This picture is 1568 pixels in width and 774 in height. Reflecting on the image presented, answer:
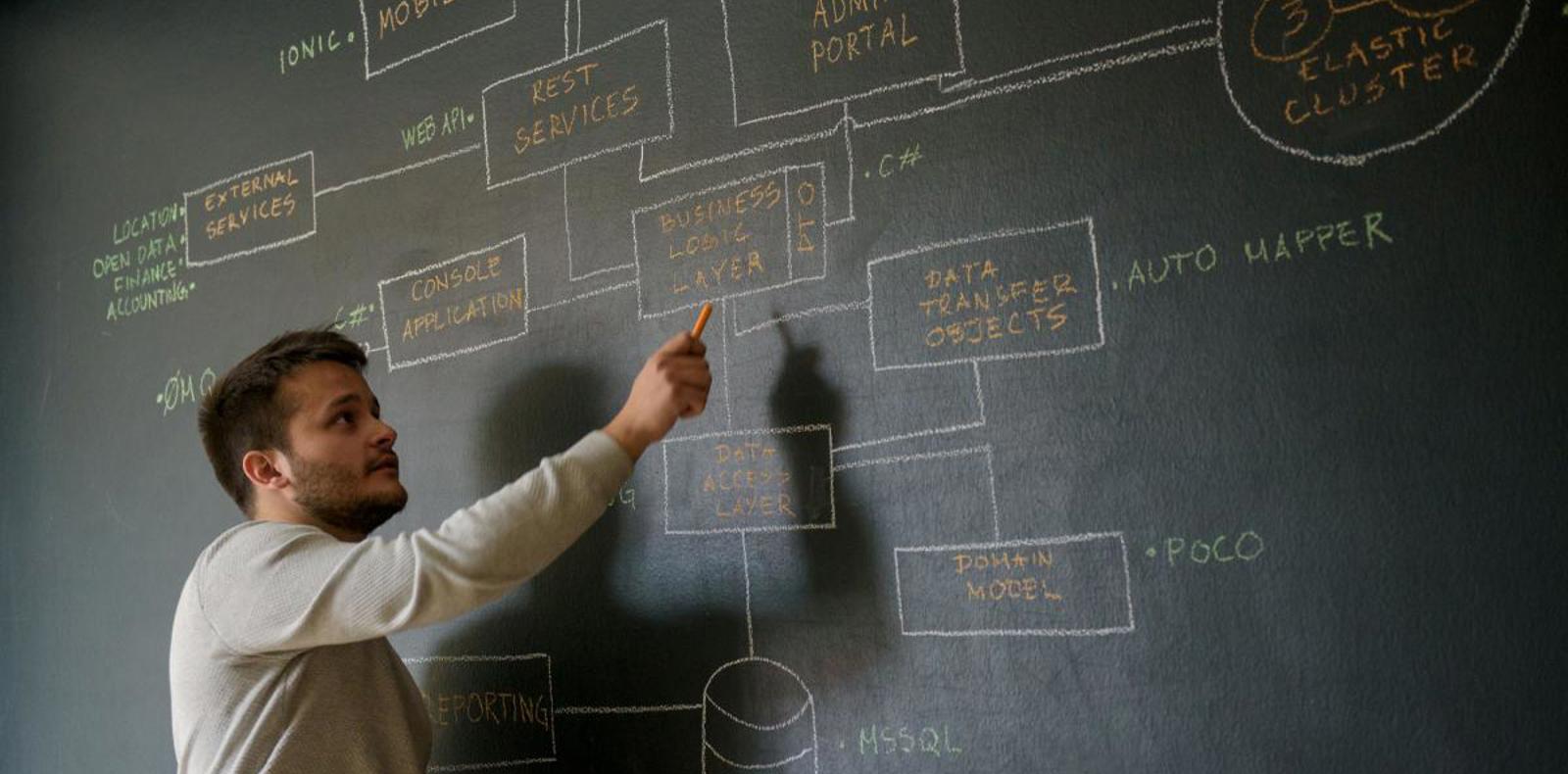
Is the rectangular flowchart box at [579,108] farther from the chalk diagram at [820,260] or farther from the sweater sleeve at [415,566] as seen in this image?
the sweater sleeve at [415,566]

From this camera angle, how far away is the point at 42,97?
2824 mm

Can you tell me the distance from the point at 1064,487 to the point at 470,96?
1.19 metres

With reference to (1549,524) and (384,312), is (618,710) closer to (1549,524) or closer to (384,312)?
(384,312)

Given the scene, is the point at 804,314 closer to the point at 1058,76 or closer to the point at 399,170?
the point at 1058,76

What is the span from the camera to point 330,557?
1.57m

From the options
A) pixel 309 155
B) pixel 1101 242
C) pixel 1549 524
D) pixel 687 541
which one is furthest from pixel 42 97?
pixel 1549 524

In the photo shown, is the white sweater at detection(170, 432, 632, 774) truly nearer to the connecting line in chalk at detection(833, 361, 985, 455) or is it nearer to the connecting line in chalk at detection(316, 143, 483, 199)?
the connecting line in chalk at detection(833, 361, 985, 455)

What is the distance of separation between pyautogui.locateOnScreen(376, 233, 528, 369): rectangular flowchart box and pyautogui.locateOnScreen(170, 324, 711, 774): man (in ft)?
0.55

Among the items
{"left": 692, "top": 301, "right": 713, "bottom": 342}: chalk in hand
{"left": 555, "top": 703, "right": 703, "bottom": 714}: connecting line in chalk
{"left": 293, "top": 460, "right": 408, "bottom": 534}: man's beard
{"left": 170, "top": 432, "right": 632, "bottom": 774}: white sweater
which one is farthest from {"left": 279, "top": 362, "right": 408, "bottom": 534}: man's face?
{"left": 692, "top": 301, "right": 713, "bottom": 342}: chalk in hand

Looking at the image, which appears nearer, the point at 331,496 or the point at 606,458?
the point at 606,458

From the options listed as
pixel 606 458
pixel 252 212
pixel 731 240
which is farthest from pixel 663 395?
pixel 252 212

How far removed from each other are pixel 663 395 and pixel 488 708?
26.1 inches

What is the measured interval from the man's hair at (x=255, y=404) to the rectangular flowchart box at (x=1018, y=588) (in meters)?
0.93

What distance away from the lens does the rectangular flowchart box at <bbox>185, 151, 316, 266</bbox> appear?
2.29m
